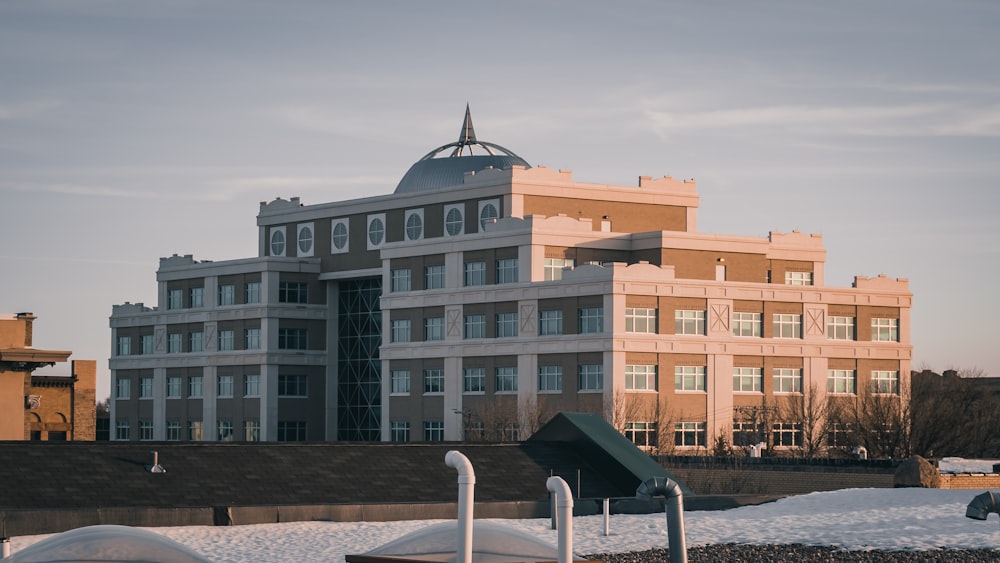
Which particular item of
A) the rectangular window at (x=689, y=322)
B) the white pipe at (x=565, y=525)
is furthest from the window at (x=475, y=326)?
the white pipe at (x=565, y=525)

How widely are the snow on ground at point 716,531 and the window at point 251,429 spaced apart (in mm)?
73181

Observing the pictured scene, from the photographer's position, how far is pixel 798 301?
96500 mm

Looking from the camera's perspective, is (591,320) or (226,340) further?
(226,340)

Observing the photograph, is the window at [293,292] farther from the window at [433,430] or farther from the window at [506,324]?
the window at [506,324]

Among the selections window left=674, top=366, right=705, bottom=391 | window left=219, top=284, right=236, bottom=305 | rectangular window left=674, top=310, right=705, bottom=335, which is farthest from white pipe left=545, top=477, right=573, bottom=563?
window left=219, top=284, right=236, bottom=305

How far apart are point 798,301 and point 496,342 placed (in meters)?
18.6

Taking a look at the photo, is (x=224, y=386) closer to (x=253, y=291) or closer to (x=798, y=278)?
(x=253, y=291)

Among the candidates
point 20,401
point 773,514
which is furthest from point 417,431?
point 773,514

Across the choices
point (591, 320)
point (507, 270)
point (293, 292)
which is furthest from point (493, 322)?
point (293, 292)

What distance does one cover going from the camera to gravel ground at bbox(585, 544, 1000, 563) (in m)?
32.1

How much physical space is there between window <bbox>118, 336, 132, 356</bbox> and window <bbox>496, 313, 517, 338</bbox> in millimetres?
40219

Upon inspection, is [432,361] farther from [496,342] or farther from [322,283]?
[322,283]

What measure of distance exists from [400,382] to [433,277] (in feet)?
23.6

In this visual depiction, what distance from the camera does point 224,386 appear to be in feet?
374
